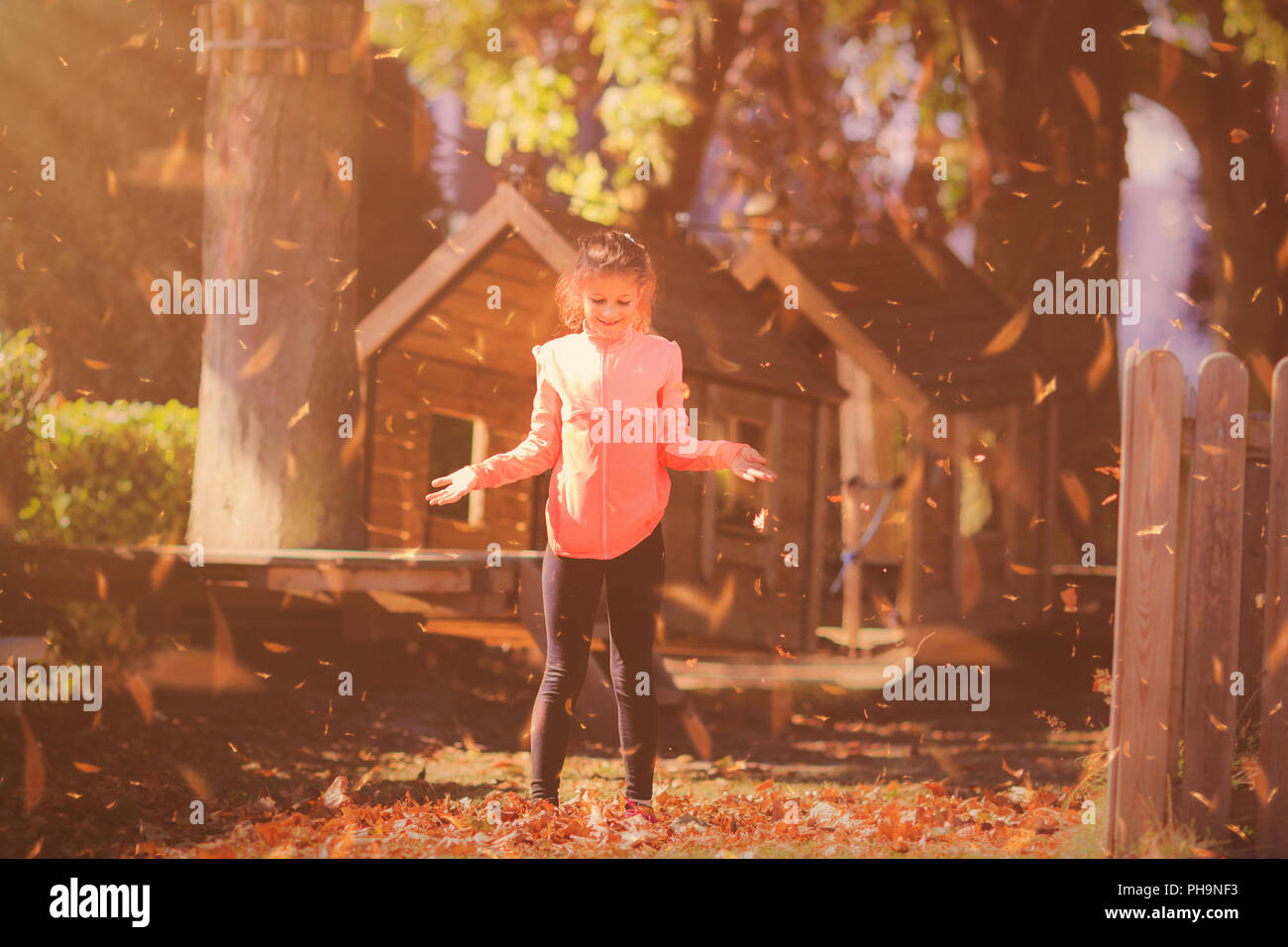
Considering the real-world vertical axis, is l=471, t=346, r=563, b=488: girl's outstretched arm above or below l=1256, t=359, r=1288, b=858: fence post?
above

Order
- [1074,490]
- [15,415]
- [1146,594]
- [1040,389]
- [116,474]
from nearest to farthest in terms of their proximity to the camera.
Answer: [1146,594], [15,415], [116,474], [1040,389], [1074,490]

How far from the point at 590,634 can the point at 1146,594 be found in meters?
2.04

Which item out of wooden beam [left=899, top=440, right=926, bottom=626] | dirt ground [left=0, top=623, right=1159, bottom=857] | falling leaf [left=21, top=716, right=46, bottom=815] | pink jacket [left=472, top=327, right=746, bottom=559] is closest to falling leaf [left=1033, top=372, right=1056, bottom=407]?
wooden beam [left=899, top=440, right=926, bottom=626]

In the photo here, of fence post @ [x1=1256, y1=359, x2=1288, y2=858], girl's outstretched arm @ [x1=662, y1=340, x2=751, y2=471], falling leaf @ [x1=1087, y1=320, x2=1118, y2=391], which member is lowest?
fence post @ [x1=1256, y1=359, x2=1288, y2=858]

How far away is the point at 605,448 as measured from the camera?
4.11 m

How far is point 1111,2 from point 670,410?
34.2ft

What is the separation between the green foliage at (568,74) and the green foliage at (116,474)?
498 centimetres

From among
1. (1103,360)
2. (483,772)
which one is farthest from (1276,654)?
(1103,360)

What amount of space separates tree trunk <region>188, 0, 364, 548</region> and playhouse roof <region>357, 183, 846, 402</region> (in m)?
1.03

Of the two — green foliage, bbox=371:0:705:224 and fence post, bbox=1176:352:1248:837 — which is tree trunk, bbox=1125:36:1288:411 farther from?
fence post, bbox=1176:352:1248:837

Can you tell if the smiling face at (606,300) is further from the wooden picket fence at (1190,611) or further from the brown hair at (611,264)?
the wooden picket fence at (1190,611)

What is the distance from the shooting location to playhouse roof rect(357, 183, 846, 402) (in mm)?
8367

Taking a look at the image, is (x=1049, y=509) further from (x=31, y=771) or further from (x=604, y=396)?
(x=31, y=771)

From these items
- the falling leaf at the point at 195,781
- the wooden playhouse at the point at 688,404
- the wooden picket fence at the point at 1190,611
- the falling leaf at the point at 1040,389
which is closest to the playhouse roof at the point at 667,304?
the wooden playhouse at the point at 688,404
